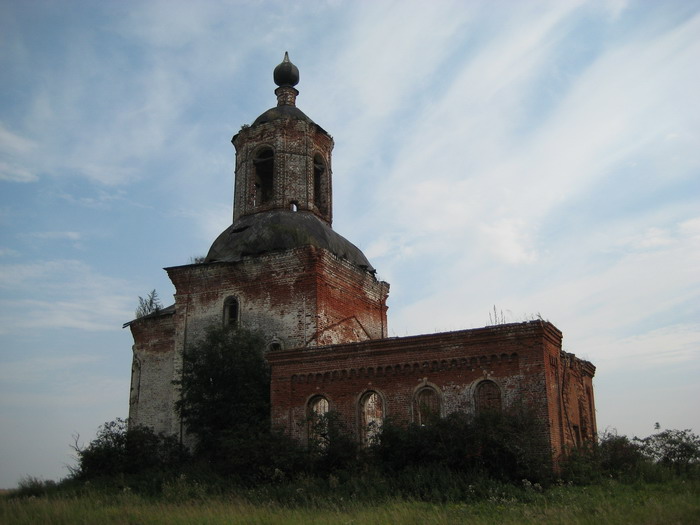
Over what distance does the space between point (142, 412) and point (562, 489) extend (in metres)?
13.0

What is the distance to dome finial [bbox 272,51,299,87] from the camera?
78.3 feet

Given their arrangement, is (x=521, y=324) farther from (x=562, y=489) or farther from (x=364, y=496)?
(x=364, y=496)

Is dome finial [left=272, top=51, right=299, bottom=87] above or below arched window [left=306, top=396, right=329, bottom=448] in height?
above

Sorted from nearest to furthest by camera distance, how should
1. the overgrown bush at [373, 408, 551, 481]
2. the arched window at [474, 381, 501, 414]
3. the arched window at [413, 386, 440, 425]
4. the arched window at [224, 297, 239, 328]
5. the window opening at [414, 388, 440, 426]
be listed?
the overgrown bush at [373, 408, 551, 481] → the window opening at [414, 388, 440, 426] → the arched window at [474, 381, 501, 414] → the arched window at [413, 386, 440, 425] → the arched window at [224, 297, 239, 328]

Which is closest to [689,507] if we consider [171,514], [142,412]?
[171,514]

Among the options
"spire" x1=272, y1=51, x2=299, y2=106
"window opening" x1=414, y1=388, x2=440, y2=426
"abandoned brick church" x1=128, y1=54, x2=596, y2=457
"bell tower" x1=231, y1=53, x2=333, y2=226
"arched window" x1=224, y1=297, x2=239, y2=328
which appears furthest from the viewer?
"spire" x1=272, y1=51, x2=299, y2=106

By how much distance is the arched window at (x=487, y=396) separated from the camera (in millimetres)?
15016

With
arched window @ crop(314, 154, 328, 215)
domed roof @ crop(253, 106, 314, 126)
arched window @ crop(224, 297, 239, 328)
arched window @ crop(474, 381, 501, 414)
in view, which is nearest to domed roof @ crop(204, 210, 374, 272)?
arched window @ crop(314, 154, 328, 215)

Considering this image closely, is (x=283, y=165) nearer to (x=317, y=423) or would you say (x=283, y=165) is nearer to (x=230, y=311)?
(x=230, y=311)

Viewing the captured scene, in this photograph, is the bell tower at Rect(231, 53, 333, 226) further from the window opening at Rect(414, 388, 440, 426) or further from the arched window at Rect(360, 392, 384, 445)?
the window opening at Rect(414, 388, 440, 426)

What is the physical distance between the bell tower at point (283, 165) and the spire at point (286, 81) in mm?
491

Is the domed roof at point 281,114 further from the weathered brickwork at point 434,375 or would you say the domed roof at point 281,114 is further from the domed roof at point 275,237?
the weathered brickwork at point 434,375

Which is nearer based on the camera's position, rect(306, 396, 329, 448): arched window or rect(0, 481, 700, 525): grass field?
rect(0, 481, 700, 525): grass field

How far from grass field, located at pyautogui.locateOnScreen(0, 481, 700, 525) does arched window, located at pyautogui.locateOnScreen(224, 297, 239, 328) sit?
20.3ft
